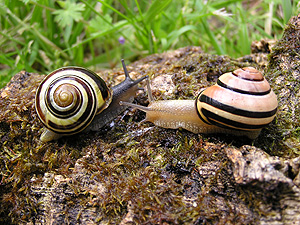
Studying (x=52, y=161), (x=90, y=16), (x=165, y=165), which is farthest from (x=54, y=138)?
(x=90, y=16)

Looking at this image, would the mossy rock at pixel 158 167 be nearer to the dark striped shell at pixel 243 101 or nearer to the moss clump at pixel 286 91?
the moss clump at pixel 286 91

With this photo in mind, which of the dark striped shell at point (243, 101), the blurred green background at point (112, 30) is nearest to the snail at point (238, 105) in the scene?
the dark striped shell at point (243, 101)

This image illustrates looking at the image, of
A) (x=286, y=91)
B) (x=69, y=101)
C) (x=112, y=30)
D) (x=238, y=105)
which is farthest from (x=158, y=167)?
(x=112, y=30)

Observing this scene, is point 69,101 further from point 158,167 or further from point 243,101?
point 243,101

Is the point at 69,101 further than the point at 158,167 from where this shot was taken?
Yes

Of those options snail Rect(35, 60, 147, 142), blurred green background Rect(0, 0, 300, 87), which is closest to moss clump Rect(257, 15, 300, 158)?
blurred green background Rect(0, 0, 300, 87)

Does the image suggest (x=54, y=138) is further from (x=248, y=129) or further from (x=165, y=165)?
(x=248, y=129)

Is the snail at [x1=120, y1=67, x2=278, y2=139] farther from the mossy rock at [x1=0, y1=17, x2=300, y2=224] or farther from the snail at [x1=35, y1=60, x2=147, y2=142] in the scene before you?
the snail at [x1=35, y1=60, x2=147, y2=142]
